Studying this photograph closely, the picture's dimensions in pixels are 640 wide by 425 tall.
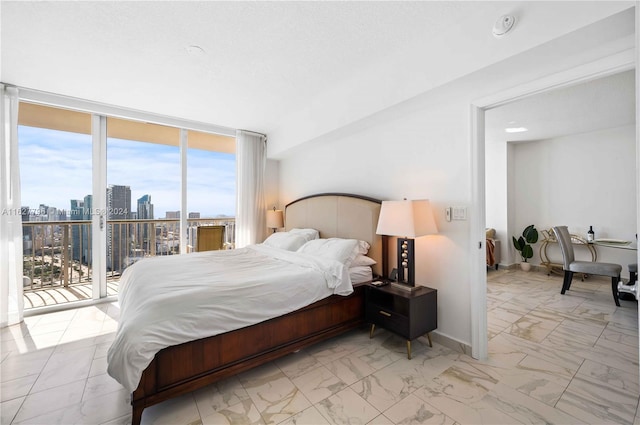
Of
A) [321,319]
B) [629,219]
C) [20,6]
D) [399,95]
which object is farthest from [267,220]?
[629,219]

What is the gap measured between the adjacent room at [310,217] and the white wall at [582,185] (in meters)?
0.05

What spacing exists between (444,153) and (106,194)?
14.4 feet

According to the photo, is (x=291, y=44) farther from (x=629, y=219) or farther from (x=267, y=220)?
(x=629, y=219)

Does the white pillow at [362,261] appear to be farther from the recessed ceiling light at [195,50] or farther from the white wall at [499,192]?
the white wall at [499,192]

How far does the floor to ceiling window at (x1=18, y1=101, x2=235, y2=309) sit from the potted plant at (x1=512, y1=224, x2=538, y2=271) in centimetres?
561

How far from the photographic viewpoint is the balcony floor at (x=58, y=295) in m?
3.42

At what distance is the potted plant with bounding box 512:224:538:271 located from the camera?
5098 mm

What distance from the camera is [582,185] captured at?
473 centimetres

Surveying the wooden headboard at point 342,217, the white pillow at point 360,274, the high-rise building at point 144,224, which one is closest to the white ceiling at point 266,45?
the wooden headboard at point 342,217

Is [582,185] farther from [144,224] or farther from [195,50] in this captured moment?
[144,224]

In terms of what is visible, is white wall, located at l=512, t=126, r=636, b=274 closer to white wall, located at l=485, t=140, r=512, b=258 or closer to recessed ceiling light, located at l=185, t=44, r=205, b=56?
white wall, located at l=485, t=140, r=512, b=258

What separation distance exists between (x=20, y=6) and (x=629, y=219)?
7659mm


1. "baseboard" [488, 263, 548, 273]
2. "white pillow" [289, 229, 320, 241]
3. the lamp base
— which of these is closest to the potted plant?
"baseboard" [488, 263, 548, 273]

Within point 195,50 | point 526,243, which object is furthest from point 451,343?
point 526,243
